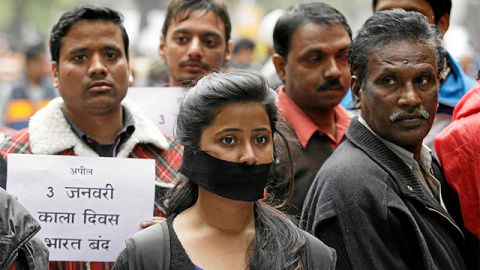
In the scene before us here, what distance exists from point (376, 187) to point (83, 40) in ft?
5.76

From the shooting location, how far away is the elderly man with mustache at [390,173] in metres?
3.36

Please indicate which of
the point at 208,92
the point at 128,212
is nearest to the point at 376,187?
the point at 208,92

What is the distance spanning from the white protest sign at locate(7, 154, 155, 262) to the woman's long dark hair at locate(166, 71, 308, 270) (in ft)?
2.00

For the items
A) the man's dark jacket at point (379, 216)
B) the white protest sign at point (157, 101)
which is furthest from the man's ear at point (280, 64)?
the man's dark jacket at point (379, 216)

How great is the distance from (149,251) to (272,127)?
727 mm

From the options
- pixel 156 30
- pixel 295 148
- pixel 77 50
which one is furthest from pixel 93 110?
pixel 156 30

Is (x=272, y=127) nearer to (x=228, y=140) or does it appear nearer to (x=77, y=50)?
(x=228, y=140)

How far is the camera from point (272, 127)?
3.28 meters

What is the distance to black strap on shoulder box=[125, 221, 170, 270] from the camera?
292cm

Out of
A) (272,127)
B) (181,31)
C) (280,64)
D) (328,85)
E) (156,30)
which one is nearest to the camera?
(272,127)

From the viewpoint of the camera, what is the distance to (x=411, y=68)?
141 inches

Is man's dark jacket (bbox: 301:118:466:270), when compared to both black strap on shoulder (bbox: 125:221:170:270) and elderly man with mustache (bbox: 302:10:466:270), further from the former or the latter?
black strap on shoulder (bbox: 125:221:170:270)

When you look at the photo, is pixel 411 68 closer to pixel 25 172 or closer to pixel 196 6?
pixel 25 172

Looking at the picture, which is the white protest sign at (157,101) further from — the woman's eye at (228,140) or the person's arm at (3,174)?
the woman's eye at (228,140)
